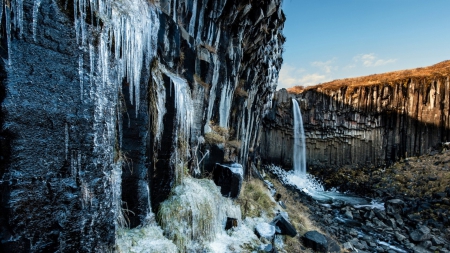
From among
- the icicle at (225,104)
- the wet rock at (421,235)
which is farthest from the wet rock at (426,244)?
the icicle at (225,104)

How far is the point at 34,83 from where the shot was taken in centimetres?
226

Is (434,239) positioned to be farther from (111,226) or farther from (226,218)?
(111,226)

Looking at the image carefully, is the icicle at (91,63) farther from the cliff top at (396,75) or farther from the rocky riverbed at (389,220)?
the cliff top at (396,75)

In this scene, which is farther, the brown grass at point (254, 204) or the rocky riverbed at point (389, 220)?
the rocky riverbed at point (389, 220)

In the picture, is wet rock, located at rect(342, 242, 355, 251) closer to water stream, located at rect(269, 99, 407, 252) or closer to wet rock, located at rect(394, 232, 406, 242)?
water stream, located at rect(269, 99, 407, 252)

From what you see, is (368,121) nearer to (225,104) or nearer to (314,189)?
(314,189)

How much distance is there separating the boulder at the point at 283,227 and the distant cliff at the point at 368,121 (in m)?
15.8

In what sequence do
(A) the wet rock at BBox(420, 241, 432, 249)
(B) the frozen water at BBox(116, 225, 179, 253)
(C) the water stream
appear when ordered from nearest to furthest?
(B) the frozen water at BBox(116, 225, 179, 253), (A) the wet rock at BBox(420, 241, 432, 249), (C) the water stream

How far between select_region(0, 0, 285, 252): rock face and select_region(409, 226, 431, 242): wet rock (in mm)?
9518

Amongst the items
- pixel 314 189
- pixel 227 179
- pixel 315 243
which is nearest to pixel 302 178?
pixel 314 189

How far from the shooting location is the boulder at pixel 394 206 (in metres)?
11.4

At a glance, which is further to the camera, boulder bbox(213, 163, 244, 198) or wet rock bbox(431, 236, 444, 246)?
wet rock bbox(431, 236, 444, 246)

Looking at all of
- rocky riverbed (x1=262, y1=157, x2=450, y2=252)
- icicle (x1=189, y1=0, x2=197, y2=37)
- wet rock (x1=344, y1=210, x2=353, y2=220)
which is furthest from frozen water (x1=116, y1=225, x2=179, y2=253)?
wet rock (x1=344, y1=210, x2=353, y2=220)

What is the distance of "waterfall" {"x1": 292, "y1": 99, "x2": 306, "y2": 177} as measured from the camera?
21.8 metres
